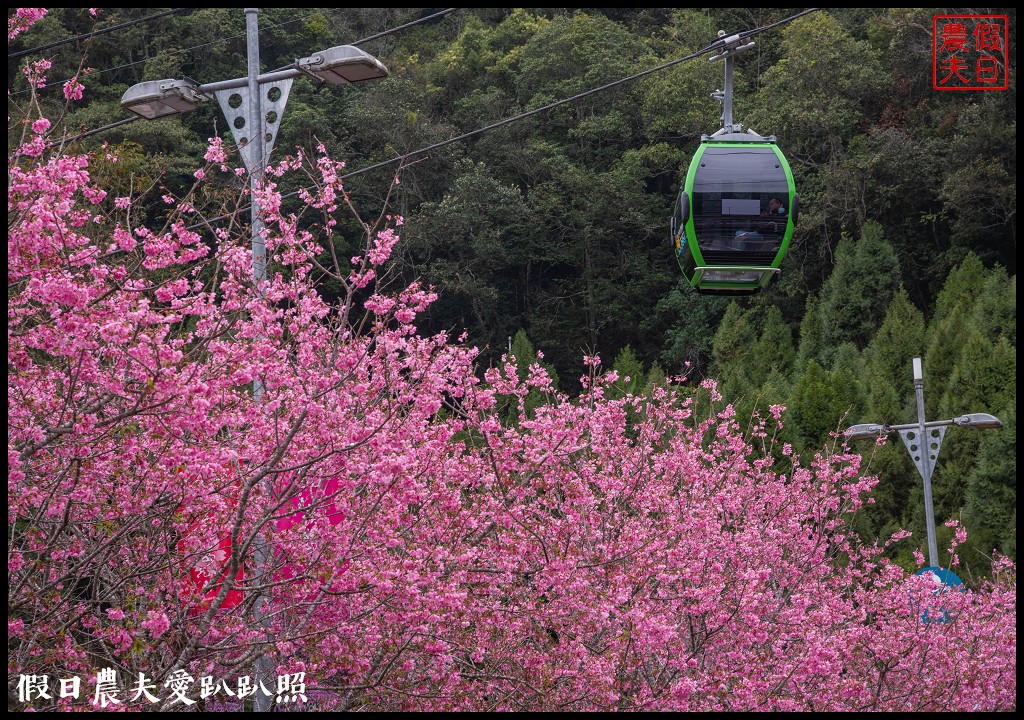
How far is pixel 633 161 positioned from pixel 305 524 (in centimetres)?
3267

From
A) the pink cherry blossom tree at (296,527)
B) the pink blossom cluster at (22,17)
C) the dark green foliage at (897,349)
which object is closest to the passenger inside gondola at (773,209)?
the pink cherry blossom tree at (296,527)

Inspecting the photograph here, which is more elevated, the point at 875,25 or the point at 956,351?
the point at 875,25

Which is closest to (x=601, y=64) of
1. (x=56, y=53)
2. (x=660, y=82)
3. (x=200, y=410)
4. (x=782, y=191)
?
(x=660, y=82)

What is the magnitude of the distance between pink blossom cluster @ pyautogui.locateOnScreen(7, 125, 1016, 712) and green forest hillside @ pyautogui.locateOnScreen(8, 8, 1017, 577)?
52.8 ft

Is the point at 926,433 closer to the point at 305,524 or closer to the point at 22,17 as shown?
the point at 305,524

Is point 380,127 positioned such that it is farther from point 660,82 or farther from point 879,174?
point 879,174

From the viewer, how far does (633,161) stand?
37844mm

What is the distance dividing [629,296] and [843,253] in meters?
9.44

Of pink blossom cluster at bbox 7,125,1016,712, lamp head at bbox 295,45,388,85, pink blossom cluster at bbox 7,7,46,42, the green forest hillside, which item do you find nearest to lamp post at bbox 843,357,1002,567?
pink blossom cluster at bbox 7,125,1016,712

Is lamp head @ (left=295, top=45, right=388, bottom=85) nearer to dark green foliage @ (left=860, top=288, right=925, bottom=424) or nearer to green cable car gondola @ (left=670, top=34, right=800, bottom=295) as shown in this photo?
green cable car gondola @ (left=670, top=34, right=800, bottom=295)

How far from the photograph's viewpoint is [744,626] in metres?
8.46

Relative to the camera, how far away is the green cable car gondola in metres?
9.97

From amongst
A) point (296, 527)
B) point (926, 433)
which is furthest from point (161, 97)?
point (926, 433)

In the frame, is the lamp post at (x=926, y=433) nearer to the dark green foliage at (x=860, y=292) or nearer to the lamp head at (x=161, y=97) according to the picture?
the lamp head at (x=161, y=97)
